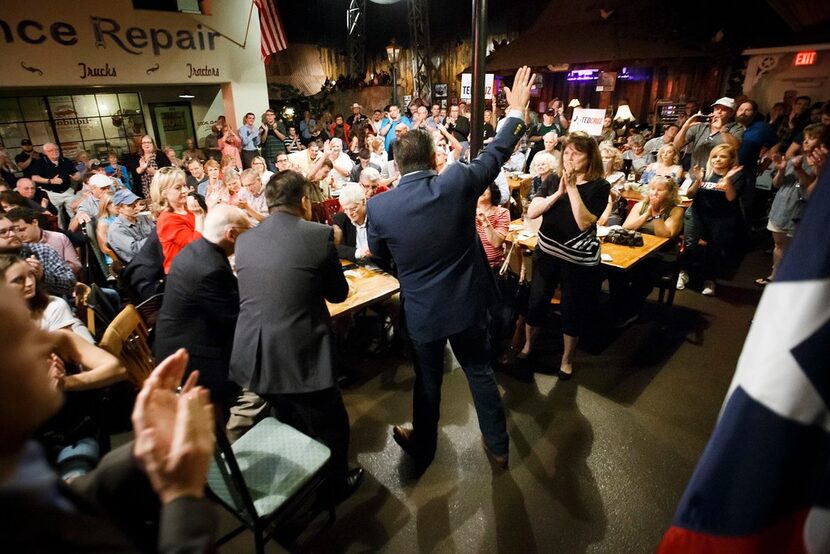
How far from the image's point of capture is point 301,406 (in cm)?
233

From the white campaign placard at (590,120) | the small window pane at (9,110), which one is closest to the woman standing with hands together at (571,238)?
the white campaign placard at (590,120)

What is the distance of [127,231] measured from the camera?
4.41 meters

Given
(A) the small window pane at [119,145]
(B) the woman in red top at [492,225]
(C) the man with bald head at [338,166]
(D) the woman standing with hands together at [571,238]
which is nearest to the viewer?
(D) the woman standing with hands together at [571,238]

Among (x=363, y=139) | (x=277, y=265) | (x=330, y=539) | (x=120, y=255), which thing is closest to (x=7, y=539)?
(x=277, y=265)

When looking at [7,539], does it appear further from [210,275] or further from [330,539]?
[330,539]

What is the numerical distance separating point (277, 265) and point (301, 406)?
0.77 m

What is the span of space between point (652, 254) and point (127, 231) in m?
5.07

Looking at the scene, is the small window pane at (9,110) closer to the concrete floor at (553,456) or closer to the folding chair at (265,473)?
the concrete floor at (553,456)

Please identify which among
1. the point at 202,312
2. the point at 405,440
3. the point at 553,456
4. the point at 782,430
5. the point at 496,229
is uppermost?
the point at 782,430

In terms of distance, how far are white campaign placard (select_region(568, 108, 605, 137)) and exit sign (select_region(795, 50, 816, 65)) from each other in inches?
285

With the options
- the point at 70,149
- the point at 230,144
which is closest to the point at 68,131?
the point at 70,149

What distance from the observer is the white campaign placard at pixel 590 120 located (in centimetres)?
636

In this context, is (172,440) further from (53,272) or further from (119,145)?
(119,145)

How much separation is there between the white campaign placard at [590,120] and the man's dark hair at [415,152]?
183 inches
